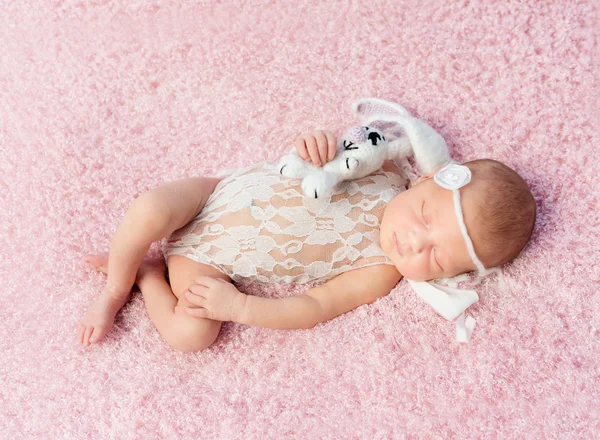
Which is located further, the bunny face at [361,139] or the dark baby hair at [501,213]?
the bunny face at [361,139]

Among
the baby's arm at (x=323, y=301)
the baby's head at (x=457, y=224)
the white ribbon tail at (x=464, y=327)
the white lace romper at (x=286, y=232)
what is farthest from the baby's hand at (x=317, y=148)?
the white ribbon tail at (x=464, y=327)

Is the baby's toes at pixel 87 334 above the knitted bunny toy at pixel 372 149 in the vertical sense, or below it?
below

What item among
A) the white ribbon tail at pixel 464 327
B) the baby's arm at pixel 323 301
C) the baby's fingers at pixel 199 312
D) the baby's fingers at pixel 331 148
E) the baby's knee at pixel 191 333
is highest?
the baby's fingers at pixel 331 148

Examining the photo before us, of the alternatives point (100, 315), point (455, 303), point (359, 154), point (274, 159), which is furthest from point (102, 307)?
point (455, 303)

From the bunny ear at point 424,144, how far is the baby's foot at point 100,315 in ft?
2.91

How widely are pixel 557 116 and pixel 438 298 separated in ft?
2.12

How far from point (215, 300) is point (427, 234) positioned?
57 cm

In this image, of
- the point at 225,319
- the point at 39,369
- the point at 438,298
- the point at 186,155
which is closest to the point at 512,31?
the point at 438,298

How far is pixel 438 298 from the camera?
152cm

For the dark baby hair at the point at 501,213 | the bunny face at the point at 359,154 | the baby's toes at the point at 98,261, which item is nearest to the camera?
the dark baby hair at the point at 501,213

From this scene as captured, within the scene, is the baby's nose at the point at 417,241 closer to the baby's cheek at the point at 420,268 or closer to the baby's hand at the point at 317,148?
the baby's cheek at the point at 420,268

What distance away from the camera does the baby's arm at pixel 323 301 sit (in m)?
1.55

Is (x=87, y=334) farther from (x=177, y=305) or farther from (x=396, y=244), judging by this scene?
(x=396, y=244)

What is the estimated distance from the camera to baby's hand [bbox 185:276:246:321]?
1.53 meters
